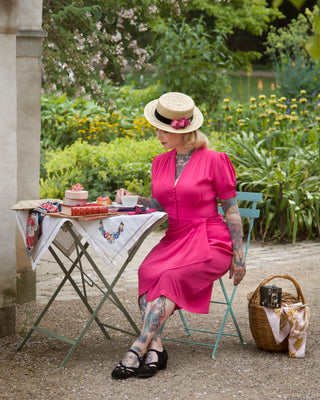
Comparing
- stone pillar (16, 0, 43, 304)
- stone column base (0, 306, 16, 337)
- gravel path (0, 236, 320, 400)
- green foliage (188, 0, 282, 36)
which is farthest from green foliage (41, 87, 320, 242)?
green foliage (188, 0, 282, 36)

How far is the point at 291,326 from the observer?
4.01 metres

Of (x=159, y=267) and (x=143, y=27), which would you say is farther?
(x=143, y=27)

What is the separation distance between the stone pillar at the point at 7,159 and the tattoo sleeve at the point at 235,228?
4.71 ft

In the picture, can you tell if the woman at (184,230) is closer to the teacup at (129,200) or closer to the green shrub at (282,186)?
the teacup at (129,200)

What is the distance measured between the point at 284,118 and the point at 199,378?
6.26 meters

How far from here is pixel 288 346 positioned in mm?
4090

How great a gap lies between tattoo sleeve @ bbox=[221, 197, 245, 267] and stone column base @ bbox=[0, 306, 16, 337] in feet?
5.14

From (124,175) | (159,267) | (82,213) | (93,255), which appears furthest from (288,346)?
(124,175)

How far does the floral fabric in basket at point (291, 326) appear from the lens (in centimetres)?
400

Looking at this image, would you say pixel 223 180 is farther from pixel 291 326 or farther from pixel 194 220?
pixel 291 326

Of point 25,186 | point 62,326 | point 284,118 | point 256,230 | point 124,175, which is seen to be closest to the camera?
point 62,326

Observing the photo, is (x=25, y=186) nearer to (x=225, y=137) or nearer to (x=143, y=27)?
(x=143, y=27)

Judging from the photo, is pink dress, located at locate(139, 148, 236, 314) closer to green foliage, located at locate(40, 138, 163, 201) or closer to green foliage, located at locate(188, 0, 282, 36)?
green foliage, located at locate(40, 138, 163, 201)

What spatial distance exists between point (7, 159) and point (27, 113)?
0.90 m
